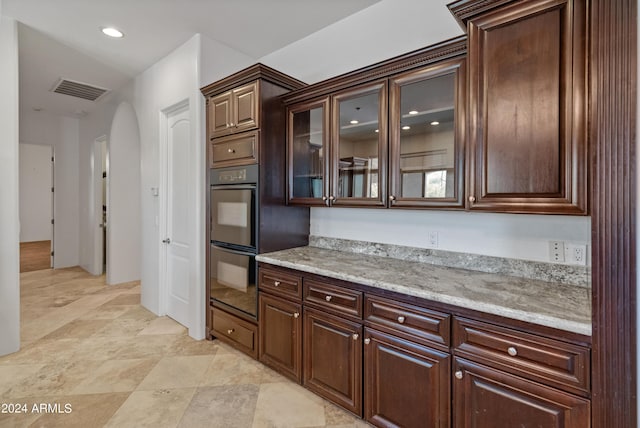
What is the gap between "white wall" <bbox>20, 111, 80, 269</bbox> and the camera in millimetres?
5688

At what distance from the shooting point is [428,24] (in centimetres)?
222

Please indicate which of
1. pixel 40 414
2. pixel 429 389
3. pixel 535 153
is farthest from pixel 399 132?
pixel 40 414

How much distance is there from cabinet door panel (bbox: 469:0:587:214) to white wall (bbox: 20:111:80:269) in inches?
273

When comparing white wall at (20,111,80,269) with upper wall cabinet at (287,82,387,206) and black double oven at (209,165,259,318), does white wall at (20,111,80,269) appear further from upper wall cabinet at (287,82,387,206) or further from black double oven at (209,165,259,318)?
upper wall cabinet at (287,82,387,206)

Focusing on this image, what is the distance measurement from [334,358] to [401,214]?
1.11 metres

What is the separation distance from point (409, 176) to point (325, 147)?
720 mm

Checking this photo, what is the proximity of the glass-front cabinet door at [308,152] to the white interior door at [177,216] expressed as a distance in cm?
119

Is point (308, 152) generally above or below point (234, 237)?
above

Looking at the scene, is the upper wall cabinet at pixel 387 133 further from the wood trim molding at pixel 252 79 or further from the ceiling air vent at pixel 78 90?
the ceiling air vent at pixel 78 90

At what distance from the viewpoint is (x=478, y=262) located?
77.7 inches

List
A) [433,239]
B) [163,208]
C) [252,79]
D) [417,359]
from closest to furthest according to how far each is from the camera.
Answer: [417,359], [433,239], [252,79], [163,208]

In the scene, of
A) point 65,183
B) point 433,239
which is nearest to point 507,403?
point 433,239

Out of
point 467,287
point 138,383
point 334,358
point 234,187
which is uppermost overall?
point 234,187

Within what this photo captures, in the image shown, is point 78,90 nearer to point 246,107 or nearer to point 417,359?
point 246,107
